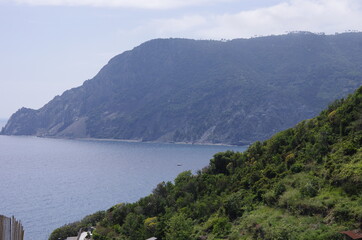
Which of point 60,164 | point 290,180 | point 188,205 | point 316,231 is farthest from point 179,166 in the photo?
point 316,231

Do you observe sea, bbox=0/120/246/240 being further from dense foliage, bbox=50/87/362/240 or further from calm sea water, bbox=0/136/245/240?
dense foliage, bbox=50/87/362/240

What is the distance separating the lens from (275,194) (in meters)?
35.1

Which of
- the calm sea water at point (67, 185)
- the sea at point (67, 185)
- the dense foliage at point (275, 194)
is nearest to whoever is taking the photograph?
the dense foliage at point (275, 194)

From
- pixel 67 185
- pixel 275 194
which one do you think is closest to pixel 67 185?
pixel 67 185

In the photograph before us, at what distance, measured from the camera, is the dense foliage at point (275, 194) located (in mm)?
28094

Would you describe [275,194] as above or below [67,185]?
above

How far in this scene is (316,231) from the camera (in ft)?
84.1

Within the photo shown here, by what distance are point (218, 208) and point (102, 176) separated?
336ft

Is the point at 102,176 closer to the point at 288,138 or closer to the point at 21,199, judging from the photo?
the point at 21,199

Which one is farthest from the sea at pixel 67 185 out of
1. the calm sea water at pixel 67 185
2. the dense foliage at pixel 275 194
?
the dense foliage at pixel 275 194

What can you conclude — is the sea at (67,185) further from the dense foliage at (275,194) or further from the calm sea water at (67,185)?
the dense foliage at (275,194)

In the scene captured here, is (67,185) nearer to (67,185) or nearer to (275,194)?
(67,185)

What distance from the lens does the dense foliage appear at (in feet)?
92.2

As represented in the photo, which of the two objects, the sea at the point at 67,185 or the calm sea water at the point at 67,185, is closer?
the sea at the point at 67,185
